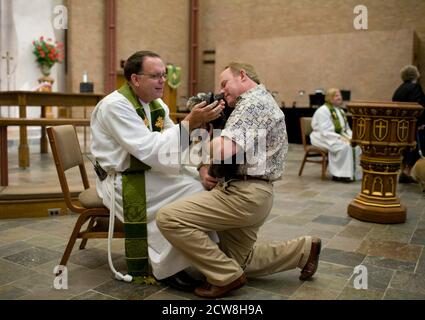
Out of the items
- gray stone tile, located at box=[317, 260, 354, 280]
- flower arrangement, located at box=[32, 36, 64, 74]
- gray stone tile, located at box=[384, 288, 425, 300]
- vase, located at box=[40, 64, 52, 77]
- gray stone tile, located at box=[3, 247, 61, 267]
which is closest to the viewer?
gray stone tile, located at box=[384, 288, 425, 300]

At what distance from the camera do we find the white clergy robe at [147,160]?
2539 millimetres

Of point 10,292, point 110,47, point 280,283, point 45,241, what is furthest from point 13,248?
point 110,47

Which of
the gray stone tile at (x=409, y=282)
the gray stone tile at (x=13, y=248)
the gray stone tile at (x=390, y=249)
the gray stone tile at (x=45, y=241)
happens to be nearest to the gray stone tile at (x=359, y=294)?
the gray stone tile at (x=409, y=282)

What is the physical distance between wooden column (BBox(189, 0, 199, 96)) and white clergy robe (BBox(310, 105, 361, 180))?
765 centimetres

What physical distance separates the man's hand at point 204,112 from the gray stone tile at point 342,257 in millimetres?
1387

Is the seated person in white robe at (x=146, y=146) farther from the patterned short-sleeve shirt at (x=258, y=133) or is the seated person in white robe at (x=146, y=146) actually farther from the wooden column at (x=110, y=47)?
the wooden column at (x=110, y=47)

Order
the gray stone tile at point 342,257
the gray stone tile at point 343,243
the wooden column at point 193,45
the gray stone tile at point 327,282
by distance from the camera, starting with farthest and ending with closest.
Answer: the wooden column at point 193,45 → the gray stone tile at point 343,243 → the gray stone tile at point 342,257 → the gray stone tile at point 327,282

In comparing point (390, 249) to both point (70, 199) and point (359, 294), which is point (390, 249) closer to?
point (359, 294)

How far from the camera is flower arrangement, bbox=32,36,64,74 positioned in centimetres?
1116

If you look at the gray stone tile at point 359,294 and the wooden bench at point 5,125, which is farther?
the wooden bench at point 5,125

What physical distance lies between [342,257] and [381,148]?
140cm

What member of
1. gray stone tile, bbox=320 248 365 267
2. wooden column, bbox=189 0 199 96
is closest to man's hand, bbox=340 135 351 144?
gray stone tile, bbox=320 248 365 267

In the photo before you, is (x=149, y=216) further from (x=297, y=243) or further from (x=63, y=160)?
(x=297, y=243)

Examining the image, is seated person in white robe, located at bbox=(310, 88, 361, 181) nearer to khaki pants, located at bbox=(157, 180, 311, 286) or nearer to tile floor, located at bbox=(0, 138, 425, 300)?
tile floor, located at bbox=(0, 138, 425, 300)
